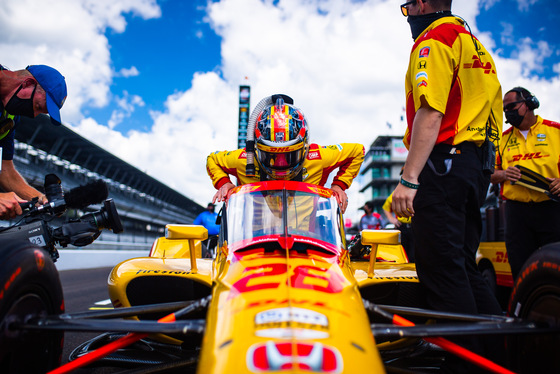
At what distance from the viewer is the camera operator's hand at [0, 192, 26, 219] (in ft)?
7.92

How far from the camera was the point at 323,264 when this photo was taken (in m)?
2.03

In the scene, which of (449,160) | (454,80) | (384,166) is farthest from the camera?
(384,166)

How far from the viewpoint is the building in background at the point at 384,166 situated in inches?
3152

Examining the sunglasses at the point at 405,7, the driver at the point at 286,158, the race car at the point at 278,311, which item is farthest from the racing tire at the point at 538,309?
the sunglasses at the point at 405,7

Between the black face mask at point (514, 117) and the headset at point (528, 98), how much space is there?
0.13 metres

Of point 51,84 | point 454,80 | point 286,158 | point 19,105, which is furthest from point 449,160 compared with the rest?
point 19,105

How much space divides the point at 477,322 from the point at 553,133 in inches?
115

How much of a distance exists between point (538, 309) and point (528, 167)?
243cm

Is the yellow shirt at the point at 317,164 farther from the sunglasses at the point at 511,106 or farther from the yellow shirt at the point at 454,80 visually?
the yellow shirt at the point at 454,80

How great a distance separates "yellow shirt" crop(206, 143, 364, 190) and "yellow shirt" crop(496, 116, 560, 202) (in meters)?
1.47

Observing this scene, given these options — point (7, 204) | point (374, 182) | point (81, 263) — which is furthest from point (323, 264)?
point (374, 182)

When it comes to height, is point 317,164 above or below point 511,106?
below

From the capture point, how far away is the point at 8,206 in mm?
2414

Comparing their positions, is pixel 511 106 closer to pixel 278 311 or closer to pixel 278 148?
pixel 278 148
